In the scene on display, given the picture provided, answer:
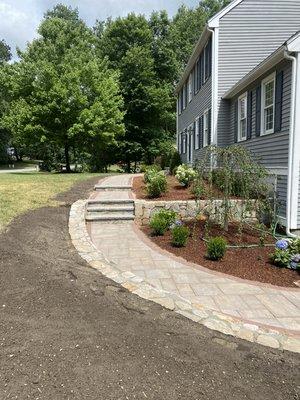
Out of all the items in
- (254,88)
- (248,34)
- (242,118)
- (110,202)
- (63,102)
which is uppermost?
(248,34)

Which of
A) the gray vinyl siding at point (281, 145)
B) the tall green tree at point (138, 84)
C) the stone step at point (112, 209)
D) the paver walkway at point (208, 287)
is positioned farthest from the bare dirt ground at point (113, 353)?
the tall green tree at point (138, 84)

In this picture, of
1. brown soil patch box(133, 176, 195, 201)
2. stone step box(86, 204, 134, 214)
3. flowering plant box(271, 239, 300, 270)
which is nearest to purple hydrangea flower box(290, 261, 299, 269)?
flowering plant box(271, 239, 300, 270)

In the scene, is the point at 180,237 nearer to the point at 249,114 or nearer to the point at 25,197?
the point at 25,197

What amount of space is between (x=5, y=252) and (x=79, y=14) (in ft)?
162

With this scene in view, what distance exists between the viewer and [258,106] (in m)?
9.57

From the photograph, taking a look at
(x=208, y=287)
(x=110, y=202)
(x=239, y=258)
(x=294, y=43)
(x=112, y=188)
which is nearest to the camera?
(x=208, y=287)

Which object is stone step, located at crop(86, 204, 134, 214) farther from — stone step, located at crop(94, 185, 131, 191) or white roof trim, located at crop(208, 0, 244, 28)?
white roof trim, located at crop(208, 0, 244, 28)

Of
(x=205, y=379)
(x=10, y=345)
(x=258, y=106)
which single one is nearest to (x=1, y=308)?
(x=10, y=345)

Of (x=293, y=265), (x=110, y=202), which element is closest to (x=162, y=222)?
(x=110, y=202)

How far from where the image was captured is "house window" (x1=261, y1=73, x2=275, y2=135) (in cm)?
909

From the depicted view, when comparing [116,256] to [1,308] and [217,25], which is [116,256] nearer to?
Result: [1,308]

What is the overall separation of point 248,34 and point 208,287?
1148 centimetres

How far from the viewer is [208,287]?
4637mm

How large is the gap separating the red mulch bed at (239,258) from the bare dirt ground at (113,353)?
1949mm
